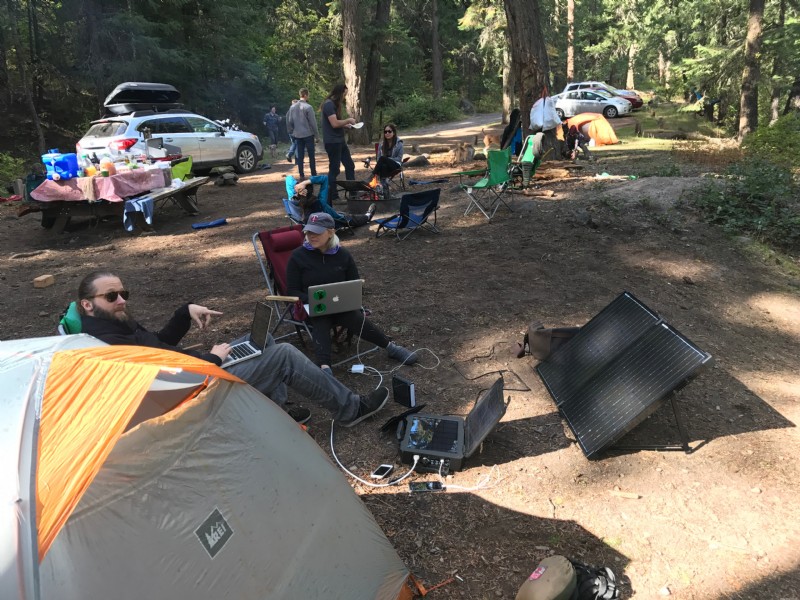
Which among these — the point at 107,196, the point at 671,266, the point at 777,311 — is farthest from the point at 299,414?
the point at 107,196

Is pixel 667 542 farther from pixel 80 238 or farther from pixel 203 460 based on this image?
pixel 80 238

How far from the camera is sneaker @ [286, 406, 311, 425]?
12.7 feet

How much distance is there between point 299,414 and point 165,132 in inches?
426

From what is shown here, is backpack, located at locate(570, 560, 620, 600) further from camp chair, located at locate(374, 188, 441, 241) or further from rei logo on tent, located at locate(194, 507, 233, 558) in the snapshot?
camp chair, located at locate(374, 188, 441, 241)

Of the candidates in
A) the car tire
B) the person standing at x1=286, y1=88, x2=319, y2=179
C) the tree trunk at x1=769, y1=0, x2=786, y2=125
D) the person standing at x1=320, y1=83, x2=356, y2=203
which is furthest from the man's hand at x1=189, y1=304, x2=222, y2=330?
the tree trunk at x1=769, y1=0, x2=786, y2=125

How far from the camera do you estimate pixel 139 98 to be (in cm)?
1510

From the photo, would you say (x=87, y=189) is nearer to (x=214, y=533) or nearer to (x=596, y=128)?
(x=214, y=533)

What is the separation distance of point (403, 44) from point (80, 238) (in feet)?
58.6

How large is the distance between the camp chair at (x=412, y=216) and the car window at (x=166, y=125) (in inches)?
272

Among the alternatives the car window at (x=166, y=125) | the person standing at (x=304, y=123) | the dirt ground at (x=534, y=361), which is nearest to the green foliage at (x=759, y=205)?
the dirt ground at (x=534, y=361)

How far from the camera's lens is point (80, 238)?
8781 millimetres

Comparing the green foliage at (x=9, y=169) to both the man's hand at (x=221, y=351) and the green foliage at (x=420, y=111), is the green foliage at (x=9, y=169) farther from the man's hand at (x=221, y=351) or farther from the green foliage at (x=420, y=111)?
the green foliage at (x=420, y=111)

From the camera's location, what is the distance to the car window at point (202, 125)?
43.2 feet

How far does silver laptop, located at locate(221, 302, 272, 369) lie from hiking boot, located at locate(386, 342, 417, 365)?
1.37 meters
